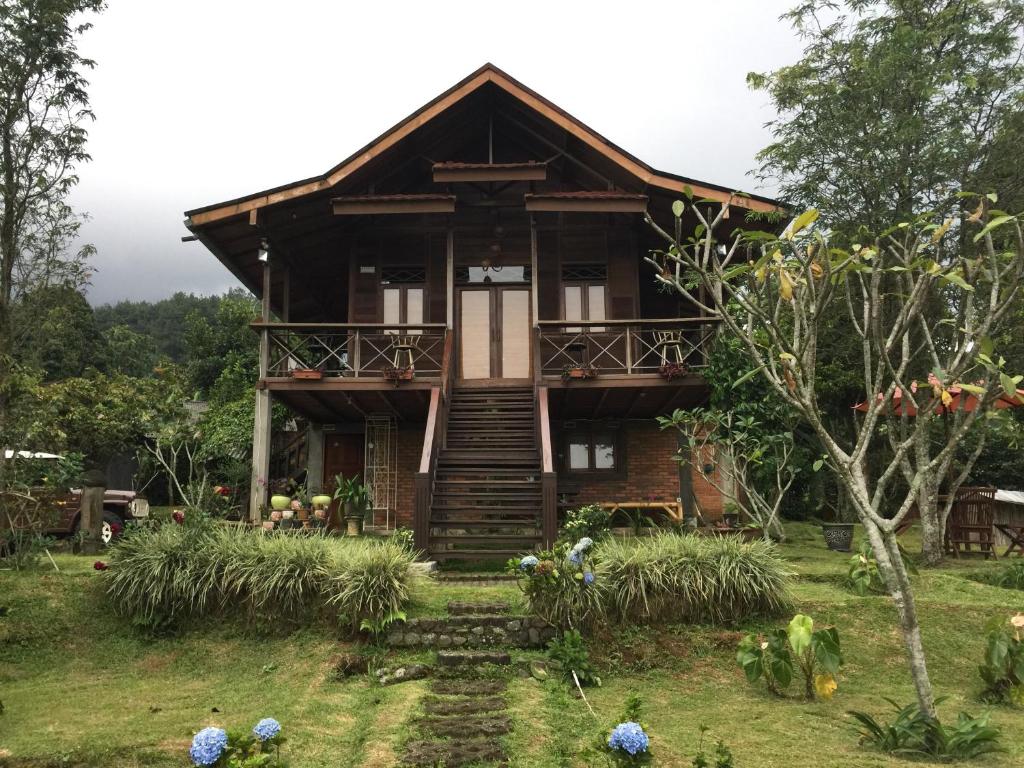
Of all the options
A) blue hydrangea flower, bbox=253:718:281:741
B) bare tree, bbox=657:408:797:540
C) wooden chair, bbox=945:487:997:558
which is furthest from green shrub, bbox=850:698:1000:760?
wooden chair, bbox=945:487:997:558

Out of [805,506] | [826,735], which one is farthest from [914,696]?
[805,506]

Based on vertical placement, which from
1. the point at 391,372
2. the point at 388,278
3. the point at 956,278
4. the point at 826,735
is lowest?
the point at 826,735

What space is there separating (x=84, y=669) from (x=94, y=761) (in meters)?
2.70

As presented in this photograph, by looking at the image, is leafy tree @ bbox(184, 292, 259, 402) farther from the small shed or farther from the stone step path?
the stone step path

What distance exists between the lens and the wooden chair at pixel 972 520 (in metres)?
11.0

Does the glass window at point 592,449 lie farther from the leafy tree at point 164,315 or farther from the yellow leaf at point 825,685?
the leafy tree at point 164,315

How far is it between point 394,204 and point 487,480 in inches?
202

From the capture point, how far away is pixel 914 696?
241 inches

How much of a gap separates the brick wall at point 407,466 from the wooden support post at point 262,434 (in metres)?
2.61

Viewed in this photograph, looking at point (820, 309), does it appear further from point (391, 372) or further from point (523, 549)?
point (391, 372)

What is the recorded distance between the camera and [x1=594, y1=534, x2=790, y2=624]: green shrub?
720 centimetres

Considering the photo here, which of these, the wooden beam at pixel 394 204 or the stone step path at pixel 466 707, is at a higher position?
the wooden beam at pixel 394 204

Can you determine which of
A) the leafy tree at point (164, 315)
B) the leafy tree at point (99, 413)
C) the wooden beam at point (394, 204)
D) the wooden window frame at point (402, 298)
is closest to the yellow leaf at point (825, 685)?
the wooden beam at point (394, 204)

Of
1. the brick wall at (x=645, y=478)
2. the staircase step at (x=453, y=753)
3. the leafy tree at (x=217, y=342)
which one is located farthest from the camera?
the leafy tree at (x=217, y=342)
